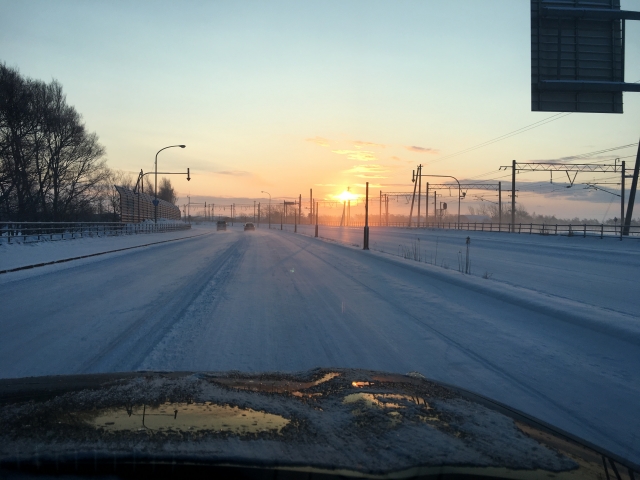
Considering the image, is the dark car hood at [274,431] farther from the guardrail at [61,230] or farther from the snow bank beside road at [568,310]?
the guardrail at [61,230]

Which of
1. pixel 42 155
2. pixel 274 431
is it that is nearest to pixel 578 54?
pixel 274 431

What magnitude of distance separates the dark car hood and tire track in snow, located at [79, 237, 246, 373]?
8.45ft

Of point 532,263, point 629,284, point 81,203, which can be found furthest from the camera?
point 81,203

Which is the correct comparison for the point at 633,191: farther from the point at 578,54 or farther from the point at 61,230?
the point at 61,230

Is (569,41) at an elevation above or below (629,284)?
above

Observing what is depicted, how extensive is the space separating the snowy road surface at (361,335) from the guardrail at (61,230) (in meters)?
11.6

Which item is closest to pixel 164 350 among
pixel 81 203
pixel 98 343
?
pixel 98 343

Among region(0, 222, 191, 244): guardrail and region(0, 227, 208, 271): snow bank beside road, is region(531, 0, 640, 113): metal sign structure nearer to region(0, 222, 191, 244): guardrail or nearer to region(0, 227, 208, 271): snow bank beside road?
region(0, 227, 208, 271): snow bank beside road

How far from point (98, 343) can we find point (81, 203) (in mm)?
54432

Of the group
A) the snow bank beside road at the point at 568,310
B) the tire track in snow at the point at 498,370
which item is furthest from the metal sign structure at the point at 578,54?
the tire track in snow at the point at 498,370

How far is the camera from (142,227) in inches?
2388

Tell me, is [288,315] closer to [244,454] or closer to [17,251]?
[244,454]

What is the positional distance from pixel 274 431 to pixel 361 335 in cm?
594

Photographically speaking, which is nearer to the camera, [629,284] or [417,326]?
[417,326]
